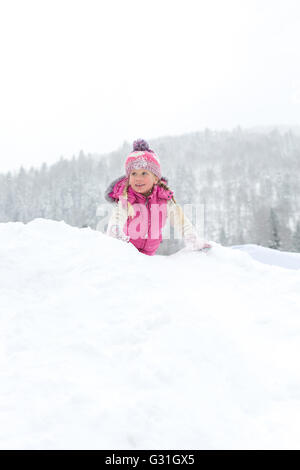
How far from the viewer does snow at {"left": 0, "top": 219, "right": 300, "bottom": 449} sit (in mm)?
1118

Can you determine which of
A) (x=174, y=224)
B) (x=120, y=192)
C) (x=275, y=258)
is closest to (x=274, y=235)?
(x=275, y=258)

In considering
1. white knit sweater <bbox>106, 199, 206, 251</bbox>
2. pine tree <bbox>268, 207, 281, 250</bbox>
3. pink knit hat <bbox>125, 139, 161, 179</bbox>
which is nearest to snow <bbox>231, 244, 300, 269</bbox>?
white knit sweater <bbox>106, 199, 206, 251</bbox>

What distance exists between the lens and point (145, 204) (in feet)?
14.0

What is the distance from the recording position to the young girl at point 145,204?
414 centimetres

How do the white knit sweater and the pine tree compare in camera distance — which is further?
the pine tree

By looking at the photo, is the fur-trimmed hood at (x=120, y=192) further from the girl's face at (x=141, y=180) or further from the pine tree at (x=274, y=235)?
the pine tree at (x=274, y=235)

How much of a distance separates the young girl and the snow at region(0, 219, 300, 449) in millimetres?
1449

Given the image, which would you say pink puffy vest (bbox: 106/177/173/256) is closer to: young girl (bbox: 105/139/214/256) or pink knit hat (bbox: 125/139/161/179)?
young girl (bbox: 105/139/214/256)

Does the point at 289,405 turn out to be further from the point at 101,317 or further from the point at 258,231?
the point at 258,231

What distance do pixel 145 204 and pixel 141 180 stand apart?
339mm

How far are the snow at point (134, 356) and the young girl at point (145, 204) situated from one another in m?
1.45

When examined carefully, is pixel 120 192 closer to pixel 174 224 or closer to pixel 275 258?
pixel 174 224
